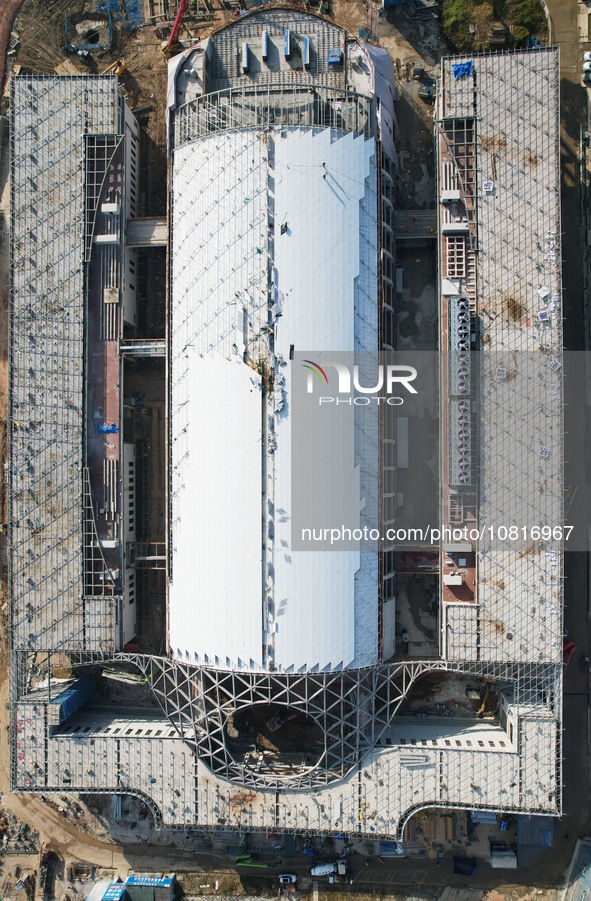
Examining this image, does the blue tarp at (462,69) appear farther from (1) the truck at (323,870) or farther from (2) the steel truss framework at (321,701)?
(1) the truck at (323,870)

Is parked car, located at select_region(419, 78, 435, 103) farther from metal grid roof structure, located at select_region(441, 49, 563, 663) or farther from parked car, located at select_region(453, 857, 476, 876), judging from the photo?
parked car, located at select_region(453, 857, 476, 876)

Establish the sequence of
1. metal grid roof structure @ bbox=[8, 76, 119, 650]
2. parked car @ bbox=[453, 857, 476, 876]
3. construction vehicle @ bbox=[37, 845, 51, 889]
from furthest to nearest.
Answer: construction vehicle @ bbox=[37, 845, 51, 889] < parked car @ bbox=[453, 857, 476, 876] < metal grid roof structure @ bbox=[8, 76, 119, 650]

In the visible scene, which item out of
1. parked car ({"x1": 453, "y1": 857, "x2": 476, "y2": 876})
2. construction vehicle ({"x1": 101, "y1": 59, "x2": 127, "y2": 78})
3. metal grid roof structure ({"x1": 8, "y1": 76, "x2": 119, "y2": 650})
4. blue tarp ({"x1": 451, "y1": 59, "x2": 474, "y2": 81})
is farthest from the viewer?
construction vehicle ({"x1": 101, "y1": 59, "x2": 127, "y2": 78})

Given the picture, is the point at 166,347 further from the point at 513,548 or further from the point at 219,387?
the point at 513,548

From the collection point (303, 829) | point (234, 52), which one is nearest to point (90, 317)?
point (234, 52)

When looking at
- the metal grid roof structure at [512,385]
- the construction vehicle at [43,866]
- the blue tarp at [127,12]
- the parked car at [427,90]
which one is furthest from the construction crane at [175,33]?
the construction vehicle at [43,866]

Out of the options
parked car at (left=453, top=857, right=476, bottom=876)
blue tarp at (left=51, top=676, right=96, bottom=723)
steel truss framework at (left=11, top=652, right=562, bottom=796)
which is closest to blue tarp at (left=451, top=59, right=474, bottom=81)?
steel truss framework at (left=11, top=652, right=562, bottom=796)

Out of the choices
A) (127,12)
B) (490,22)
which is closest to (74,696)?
(127,12)

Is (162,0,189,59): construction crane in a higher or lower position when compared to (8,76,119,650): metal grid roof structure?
higher
